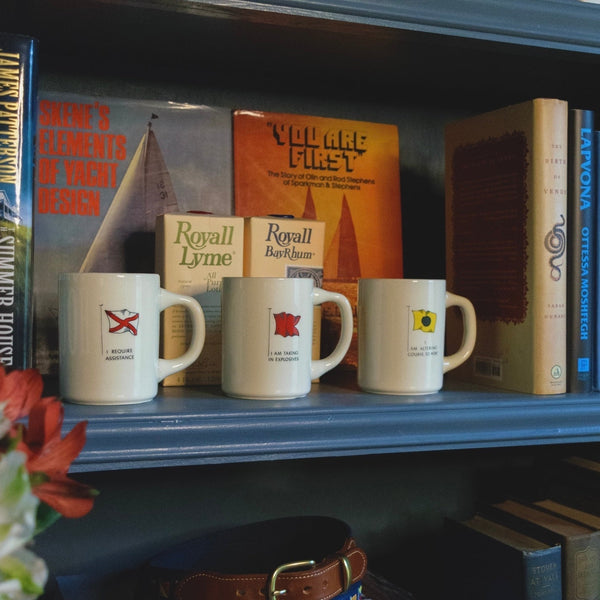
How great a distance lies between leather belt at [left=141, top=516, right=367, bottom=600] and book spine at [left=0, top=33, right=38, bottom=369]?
0.89ft

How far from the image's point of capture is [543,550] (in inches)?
32.1

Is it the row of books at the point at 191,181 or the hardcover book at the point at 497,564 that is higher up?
the row of books at the point at 191,181

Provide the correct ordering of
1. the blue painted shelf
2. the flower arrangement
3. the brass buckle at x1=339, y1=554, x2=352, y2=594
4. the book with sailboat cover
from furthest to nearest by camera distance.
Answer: the book with sailboat cover
the brass buckle at x1=339, y1=554, x2=352, y2=594
the blue painted shelf
the flower arrangement

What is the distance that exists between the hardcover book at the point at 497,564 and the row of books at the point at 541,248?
0.60 feet

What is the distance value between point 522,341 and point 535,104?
0.82 ft

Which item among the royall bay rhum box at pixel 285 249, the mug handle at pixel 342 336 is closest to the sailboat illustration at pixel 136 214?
the royall bay rhum box at pixel 285 249

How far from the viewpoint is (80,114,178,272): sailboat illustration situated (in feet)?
2.85

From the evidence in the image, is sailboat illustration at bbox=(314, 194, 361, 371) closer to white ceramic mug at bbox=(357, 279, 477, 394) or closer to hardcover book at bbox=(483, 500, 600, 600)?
white ceramic mug at bbox=(357, 279, 477, 394)

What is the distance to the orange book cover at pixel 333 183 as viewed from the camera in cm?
93

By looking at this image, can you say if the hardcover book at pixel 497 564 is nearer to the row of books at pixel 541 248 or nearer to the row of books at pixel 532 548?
the row of books at pixel 532 548

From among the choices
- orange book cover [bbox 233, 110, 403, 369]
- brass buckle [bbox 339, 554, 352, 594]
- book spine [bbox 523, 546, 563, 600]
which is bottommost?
book spine [bbox 523, 546, 563, 600]

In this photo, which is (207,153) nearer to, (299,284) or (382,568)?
(299,284)

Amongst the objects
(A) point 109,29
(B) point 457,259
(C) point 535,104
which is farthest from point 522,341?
(A) point 109,29

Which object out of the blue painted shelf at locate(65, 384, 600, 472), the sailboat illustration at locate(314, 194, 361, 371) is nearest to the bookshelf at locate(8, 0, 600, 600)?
the blue painted shelf at locate(65, 384, 600, 472)
